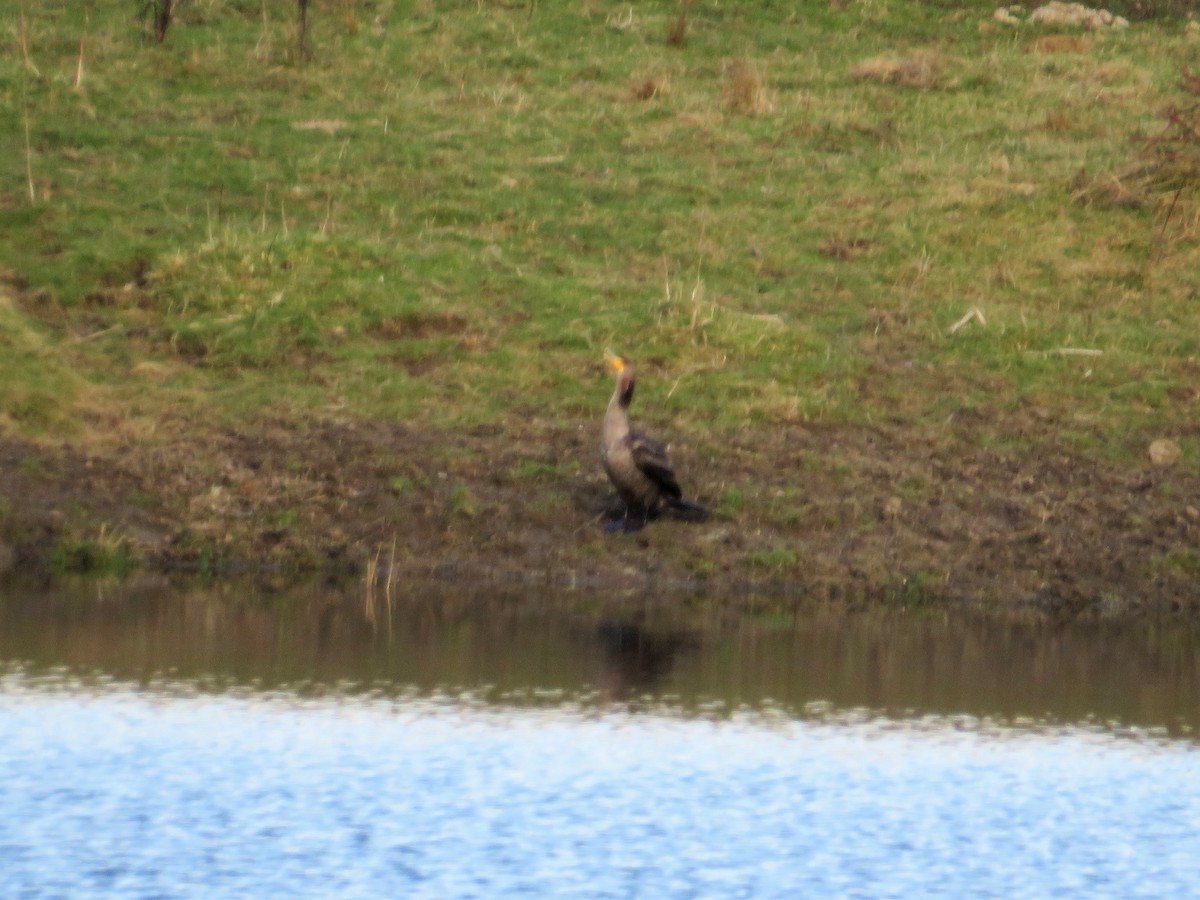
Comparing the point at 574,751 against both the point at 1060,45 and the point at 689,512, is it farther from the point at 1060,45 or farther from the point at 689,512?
the point at 1060,45

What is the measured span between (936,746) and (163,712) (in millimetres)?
3922

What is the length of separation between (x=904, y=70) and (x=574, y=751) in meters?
18.6

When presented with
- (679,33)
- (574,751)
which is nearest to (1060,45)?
(679,33)

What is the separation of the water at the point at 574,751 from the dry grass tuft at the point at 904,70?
14062 mm

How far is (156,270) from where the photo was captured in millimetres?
18562

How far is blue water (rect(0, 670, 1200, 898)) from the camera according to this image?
7.59 meters

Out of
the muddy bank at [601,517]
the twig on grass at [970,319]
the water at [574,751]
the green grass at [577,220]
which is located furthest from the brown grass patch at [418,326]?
the water at [574,751]

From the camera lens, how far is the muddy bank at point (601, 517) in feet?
46.9

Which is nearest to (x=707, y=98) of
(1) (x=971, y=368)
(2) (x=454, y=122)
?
(2) (x=454, y=122)

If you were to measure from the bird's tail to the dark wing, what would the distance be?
453 mm

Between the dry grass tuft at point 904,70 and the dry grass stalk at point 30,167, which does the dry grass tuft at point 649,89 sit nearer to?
the dry grass tuft at point 904,70

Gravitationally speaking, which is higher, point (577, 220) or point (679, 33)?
point (679, 33)

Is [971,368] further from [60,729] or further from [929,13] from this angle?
[929,13]

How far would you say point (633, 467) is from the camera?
14.2m
